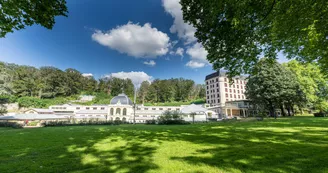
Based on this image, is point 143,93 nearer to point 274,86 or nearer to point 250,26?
point 274,86

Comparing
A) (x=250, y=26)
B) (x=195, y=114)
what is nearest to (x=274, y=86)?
(x=195, y=114)

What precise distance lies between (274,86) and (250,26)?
30.1 m

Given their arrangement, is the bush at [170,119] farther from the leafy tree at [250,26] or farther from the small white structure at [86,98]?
the small white structure at [86,98]

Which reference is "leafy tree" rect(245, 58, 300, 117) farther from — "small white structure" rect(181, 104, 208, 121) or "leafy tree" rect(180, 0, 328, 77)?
"leafy tree" rect(180, 0, 328, 77)

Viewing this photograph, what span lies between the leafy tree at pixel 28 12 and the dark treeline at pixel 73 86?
67.3 meters

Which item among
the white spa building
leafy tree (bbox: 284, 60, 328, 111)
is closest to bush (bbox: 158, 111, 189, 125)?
the white spa building

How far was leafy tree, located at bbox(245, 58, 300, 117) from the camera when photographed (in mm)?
31016

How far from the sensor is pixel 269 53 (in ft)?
32.6

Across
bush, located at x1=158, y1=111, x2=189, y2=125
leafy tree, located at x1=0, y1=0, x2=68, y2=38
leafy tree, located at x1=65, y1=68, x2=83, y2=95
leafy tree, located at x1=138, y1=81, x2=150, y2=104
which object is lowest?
bush, located at x1=158, y1=111, x2=189, y2=125

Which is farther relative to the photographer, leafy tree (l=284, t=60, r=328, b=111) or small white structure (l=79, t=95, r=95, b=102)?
small white structure (l=79, t=95, r=95, b=102)

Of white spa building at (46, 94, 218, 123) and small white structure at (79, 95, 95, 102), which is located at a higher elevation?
small white structure at (79, 95, 95, 102)

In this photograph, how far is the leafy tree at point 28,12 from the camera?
5.11m

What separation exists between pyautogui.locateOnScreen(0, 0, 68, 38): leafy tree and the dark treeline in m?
67.3

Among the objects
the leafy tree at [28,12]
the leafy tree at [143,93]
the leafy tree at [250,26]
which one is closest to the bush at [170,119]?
the leafy tree at [250,26]
